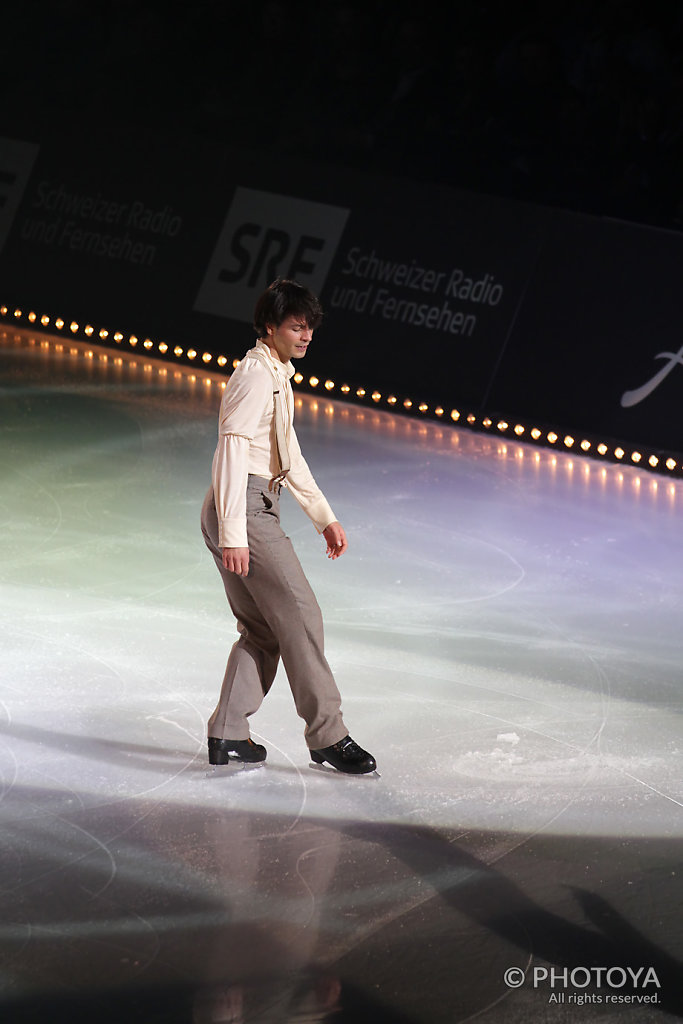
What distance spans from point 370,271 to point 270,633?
6.39 m

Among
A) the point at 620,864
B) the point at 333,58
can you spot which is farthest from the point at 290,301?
the point at 333,58

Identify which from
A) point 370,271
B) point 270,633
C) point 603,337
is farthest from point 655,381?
point 270,633

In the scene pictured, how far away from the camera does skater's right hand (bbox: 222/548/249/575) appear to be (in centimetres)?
502

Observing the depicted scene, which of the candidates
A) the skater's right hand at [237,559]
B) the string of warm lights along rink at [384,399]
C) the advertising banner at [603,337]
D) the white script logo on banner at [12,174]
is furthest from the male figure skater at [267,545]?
the white script logo on banner at [12,174]

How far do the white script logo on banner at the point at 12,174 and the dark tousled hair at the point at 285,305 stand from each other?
8.68m

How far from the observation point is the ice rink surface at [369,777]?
4098mm

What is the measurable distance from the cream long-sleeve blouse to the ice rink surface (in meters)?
0.95

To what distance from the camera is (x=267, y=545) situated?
5.17 meters

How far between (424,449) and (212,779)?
204 inches

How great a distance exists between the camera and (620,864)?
4.79m

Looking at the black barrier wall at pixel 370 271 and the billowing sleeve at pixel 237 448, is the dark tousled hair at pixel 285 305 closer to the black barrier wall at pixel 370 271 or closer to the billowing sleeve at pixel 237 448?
the billowing sleeve at pixel 237 448

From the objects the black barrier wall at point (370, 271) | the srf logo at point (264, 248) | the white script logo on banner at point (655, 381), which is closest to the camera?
the white script logo on banner at point (655, 381)

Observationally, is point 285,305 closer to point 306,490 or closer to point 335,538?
point 306,490

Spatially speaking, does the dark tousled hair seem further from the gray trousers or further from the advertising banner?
the advertising banner
